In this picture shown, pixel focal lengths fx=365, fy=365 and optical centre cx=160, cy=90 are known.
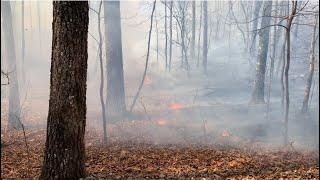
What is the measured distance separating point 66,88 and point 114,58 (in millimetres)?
11927

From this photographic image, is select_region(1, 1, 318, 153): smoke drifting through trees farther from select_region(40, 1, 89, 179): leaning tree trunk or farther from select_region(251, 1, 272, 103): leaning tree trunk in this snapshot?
select_region(40, 1, 89, 179): leaning tree trunk

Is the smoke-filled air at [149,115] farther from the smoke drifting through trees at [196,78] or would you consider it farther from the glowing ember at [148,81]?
the glowing ember at [148,81]

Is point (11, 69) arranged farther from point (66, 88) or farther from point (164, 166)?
point (66, 88)

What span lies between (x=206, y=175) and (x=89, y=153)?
3.84 metres

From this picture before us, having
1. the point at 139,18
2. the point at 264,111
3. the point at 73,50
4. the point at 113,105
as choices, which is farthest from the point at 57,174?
the point at 139,18

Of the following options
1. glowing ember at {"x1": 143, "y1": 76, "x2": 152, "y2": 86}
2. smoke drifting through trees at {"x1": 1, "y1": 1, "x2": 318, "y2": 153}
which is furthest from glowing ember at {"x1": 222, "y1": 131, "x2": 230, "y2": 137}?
glowing ember at {"x1": 143, "y1": 76, "x2": 152, "y2": 86}

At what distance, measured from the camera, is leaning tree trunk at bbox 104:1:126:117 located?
17141 millimetres

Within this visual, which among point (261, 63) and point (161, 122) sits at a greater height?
point (261, 63)

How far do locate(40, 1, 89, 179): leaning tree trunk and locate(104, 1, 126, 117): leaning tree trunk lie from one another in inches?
452

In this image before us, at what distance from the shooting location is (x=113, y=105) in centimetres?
1772

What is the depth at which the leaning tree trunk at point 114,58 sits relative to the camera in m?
17.1

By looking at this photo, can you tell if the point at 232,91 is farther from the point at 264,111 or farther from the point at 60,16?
the point at 60,16

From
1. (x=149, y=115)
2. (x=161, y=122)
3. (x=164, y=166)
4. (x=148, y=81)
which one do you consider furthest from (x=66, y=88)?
(x=148, y=81)

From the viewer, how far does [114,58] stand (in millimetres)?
17391
